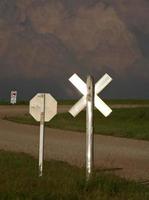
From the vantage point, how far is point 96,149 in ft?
84.4

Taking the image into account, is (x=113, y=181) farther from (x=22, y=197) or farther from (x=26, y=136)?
(x=26, y=136)

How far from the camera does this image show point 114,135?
112ft

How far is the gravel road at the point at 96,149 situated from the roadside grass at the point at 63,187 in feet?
9.00

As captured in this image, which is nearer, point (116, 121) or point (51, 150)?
point (51, 150)

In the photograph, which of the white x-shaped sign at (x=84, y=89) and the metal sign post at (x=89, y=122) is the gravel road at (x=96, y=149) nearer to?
the metal sign post at (x=89, y=122)

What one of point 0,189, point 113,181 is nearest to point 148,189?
point 113,181

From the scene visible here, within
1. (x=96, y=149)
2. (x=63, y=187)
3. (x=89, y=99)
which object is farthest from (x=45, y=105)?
(x=96, y=149)

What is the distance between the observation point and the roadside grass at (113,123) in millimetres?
36594

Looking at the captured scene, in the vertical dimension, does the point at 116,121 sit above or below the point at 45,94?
above

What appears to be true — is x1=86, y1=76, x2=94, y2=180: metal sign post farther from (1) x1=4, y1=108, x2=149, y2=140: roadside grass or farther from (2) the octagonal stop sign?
(1) x1=4, y1=108, x2=149, y2=140: roadside grass

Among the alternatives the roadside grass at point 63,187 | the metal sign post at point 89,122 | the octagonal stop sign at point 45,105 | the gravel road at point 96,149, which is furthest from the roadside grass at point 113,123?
the metal sign post at point 89,122

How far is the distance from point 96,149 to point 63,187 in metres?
13.2

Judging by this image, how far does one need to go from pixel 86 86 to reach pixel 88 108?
1.34 ft

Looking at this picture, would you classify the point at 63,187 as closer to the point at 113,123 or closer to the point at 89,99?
the point at 89,99
